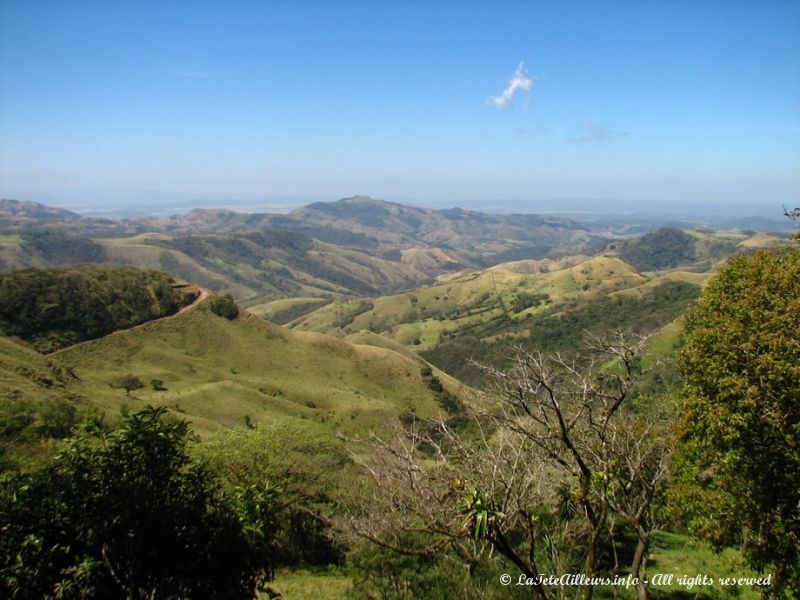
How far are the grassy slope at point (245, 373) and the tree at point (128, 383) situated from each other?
1193 millimetres

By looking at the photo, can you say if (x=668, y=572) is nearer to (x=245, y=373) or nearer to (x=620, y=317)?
(x=245, y=373)

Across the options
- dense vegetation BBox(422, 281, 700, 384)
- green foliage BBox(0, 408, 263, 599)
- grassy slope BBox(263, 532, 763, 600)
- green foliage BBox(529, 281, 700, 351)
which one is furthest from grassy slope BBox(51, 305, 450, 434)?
green foliage BBox(529, 281, 700, 351)

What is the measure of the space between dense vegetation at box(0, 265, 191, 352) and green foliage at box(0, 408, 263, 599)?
3574 inches

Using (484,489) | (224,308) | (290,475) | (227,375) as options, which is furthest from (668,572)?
(224,308)

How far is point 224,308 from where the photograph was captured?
362 feet

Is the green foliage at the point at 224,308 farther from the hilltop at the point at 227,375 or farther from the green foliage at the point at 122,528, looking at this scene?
the green foliage at the point at 122,528

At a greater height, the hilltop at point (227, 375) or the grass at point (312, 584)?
the grass at point (312, 584)

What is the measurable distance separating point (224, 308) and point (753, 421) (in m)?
110

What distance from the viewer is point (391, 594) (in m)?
14.8

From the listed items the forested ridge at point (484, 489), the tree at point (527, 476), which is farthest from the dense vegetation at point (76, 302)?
the tree at point (527, 476)

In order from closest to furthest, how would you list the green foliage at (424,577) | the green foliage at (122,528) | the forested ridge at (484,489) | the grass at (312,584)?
the green foliage at (122,528) → the forested ridge at (484,489) → the green foliage at (424,577) → the grass at (312,584)

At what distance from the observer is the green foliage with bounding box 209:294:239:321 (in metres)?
109

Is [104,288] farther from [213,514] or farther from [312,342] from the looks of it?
[213,514]

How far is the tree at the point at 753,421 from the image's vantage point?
41.5 feet
